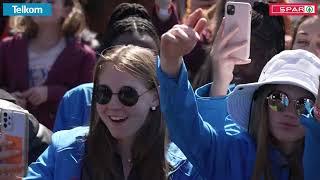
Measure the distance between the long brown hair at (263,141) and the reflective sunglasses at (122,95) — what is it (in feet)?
1.31

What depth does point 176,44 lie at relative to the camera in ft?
7.06

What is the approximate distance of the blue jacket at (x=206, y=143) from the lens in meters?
2.24

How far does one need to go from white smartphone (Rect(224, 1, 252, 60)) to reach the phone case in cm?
74

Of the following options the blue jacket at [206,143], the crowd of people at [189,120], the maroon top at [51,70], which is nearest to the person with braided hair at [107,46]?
the crowd of people at [189,120]

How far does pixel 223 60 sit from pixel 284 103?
33 cm

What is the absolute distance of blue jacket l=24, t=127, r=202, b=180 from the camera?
99.5 inches

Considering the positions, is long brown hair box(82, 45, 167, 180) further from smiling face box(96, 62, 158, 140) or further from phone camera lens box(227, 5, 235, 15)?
phone camera lens box(227, 5, 235, 15)

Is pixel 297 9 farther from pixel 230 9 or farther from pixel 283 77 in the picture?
pixel 283 77

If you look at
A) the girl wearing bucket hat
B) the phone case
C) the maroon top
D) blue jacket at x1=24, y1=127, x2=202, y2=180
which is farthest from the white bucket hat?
the maroon top

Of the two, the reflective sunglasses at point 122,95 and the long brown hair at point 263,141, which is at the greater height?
the reflective sunglasses at point 122,95

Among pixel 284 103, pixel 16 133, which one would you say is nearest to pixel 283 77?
pixel 284 103

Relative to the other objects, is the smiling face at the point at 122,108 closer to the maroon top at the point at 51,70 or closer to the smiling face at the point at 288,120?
the smiling face at the point at 288,120

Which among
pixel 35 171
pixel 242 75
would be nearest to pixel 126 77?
pixel 35 171

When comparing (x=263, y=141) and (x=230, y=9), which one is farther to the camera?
(x=230, y=9)
